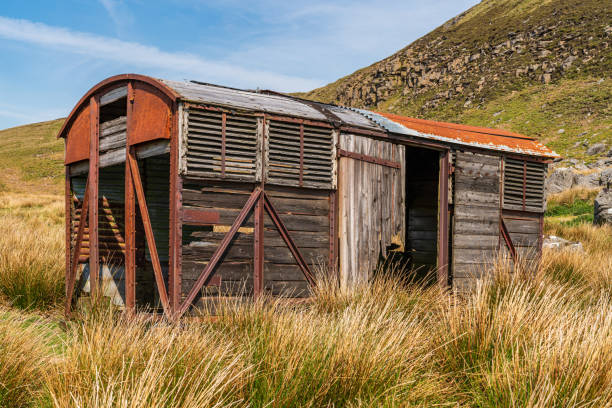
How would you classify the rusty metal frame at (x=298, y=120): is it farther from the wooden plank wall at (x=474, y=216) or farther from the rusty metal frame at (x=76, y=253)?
the rusty metal frame at (x=76, y=253)

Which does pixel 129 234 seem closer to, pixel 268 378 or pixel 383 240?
pixel 383 240

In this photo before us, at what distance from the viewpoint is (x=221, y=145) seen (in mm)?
7617

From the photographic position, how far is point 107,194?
10.0 metres

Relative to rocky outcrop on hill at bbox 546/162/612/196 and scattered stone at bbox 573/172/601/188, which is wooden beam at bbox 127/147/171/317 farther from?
scattered stone at bbox 573/172/601/188

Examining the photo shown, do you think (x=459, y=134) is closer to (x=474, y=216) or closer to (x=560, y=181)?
(x=474, y=216)

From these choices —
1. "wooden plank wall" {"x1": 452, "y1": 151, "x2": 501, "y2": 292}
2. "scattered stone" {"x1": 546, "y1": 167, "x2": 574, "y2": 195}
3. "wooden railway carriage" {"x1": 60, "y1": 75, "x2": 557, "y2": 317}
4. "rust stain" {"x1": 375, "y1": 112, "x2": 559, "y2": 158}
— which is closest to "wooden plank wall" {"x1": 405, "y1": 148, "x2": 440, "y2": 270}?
"wooden railway carriage" {"x1": 60, "y1": 75, "x2": 557, "y2": 317}

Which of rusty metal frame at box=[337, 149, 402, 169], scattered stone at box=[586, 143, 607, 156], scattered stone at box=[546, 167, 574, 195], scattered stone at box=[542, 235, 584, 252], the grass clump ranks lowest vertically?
the grass clump

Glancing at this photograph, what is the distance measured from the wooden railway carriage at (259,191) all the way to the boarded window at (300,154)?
2cm

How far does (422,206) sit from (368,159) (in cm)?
381

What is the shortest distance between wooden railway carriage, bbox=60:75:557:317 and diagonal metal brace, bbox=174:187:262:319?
0.06 feet

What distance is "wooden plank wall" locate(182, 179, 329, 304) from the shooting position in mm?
7484

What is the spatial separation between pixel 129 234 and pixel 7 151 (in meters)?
80.6

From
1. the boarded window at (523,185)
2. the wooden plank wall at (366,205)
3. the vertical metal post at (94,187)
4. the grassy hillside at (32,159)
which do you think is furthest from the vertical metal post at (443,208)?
the grassy hillside at (32,159)

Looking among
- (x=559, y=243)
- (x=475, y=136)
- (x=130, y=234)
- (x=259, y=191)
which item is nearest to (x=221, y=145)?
(x=259, y=191)
